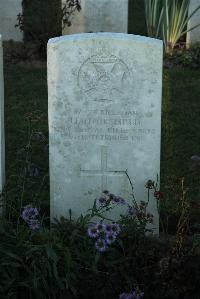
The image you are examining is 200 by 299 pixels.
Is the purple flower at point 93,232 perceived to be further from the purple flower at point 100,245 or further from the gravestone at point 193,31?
the gravestone at point 193,31

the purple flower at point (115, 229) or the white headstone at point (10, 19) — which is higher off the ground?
the white headstone at point (10, 19)

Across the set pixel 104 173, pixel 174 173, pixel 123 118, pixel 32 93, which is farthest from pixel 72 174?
pixel 32 93

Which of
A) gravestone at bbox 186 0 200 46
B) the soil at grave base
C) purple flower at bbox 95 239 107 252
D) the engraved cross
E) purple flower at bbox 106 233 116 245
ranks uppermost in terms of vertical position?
gravestone at bbox 186 0 200 46

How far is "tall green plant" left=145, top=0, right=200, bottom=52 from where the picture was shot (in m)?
9.57

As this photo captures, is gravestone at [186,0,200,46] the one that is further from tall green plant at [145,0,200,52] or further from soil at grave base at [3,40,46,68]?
soil at grave base at [3,40,46,68]

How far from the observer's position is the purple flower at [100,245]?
3.90 m

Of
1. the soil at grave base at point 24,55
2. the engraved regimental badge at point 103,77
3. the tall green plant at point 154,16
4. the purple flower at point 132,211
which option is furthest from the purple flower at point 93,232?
the tall green plant at point 154,16

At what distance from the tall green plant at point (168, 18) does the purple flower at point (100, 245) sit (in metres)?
6.09

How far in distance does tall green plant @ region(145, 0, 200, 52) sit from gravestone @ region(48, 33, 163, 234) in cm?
534

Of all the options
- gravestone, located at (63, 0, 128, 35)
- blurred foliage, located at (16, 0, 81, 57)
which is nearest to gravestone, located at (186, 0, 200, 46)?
gravestone, located at (63, 0, 128, 35)

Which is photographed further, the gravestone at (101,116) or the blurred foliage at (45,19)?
the blurred foliage at (45,19)

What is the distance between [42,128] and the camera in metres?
6.96

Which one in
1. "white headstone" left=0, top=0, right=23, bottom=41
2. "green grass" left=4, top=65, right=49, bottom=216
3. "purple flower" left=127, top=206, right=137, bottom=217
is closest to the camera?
"purple flower" left=127, top=206, right=137, bottom=217

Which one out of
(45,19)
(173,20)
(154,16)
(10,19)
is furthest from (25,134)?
(10,19)
